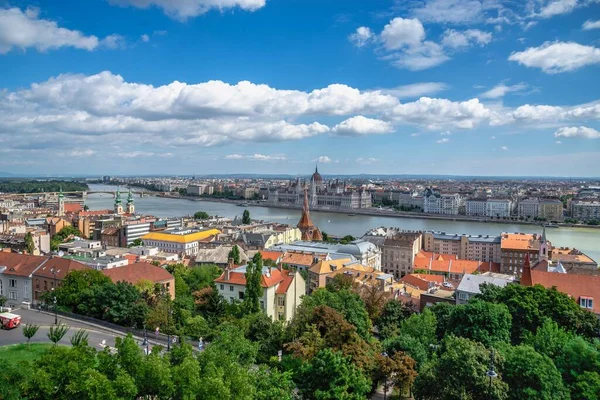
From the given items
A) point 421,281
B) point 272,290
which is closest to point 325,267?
point 421,281

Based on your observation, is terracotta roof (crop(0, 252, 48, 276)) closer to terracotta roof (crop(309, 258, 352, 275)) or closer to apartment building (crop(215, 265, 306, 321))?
apartment building (crop(215, 265, 306, 321))

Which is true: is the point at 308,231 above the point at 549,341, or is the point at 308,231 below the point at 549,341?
below

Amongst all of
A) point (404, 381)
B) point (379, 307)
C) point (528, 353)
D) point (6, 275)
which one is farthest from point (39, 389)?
point (6, 275)

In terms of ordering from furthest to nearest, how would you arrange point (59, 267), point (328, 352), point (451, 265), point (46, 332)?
1. point (451, 265)
2. point (59, 267)
3. point (46, 332)
4. point (328, 352)

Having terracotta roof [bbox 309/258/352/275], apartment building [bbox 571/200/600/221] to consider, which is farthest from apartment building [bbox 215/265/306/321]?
apartment building [bbox 571/200/600/221]

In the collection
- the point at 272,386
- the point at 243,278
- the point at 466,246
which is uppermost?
the point at 272,386

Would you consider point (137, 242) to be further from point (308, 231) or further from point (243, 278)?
point (243, 278)
